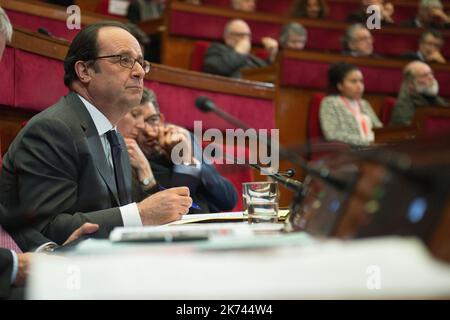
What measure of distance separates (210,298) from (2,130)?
1.15 m

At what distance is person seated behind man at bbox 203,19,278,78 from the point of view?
261cm

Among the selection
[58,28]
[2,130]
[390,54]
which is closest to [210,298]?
[2,130]

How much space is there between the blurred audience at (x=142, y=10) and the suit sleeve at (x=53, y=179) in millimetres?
2003

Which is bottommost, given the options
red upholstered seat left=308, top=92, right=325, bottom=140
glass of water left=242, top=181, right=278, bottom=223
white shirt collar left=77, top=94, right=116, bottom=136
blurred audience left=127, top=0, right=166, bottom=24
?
red upholstered seat left=308, top=92, right=325, bottom=140

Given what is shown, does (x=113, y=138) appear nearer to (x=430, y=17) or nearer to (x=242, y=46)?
(x=242, y=46)

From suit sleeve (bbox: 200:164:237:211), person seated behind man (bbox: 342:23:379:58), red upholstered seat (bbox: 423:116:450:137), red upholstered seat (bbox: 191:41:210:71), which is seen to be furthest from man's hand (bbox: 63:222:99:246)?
person seated behind man (bbox: 342:23:379:58)

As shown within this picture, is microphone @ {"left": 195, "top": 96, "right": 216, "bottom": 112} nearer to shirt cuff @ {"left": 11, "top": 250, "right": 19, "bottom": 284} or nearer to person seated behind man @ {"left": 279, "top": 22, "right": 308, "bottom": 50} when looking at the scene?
shirt cuff @ {"left": 11, "top": 250, "right": 19, "bottom": 284}

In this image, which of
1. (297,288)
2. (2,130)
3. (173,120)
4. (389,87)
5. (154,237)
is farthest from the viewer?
(389,87)

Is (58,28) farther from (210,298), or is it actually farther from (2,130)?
(210,298)

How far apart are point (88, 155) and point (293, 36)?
81.5 inches

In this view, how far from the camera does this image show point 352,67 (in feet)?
8.57

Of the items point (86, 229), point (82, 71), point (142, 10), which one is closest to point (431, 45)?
point (142, 10)

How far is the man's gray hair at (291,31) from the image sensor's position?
9.64 feet

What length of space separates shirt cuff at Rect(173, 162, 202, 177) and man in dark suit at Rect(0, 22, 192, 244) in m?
0.28
